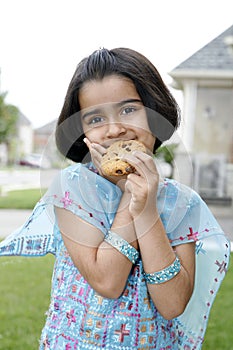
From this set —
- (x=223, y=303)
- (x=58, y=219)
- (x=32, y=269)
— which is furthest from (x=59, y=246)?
(x=32, y=269)

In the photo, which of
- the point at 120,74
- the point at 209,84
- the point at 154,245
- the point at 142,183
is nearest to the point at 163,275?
the point at 154,245

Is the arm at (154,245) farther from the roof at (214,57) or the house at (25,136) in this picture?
the house at (25,136)

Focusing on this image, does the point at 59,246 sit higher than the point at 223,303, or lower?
higher

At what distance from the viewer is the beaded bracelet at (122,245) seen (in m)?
0.82

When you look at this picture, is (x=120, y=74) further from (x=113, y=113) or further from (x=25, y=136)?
(x=25, y=136)

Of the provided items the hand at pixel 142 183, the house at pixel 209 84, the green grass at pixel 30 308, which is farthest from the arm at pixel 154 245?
the house at pixel 209 84

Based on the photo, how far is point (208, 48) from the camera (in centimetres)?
945

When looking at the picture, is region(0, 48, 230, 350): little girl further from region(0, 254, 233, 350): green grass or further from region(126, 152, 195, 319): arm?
region(0, 254, 233, 350): green grass

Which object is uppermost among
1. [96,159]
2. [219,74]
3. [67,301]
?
[96,159]

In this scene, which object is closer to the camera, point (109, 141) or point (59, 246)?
point (109, 141)

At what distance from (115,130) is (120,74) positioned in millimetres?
97

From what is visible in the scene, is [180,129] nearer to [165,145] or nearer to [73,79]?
[165,145]

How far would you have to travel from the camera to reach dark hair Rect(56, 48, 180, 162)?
0.82m

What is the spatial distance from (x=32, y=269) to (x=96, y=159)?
284 cm
